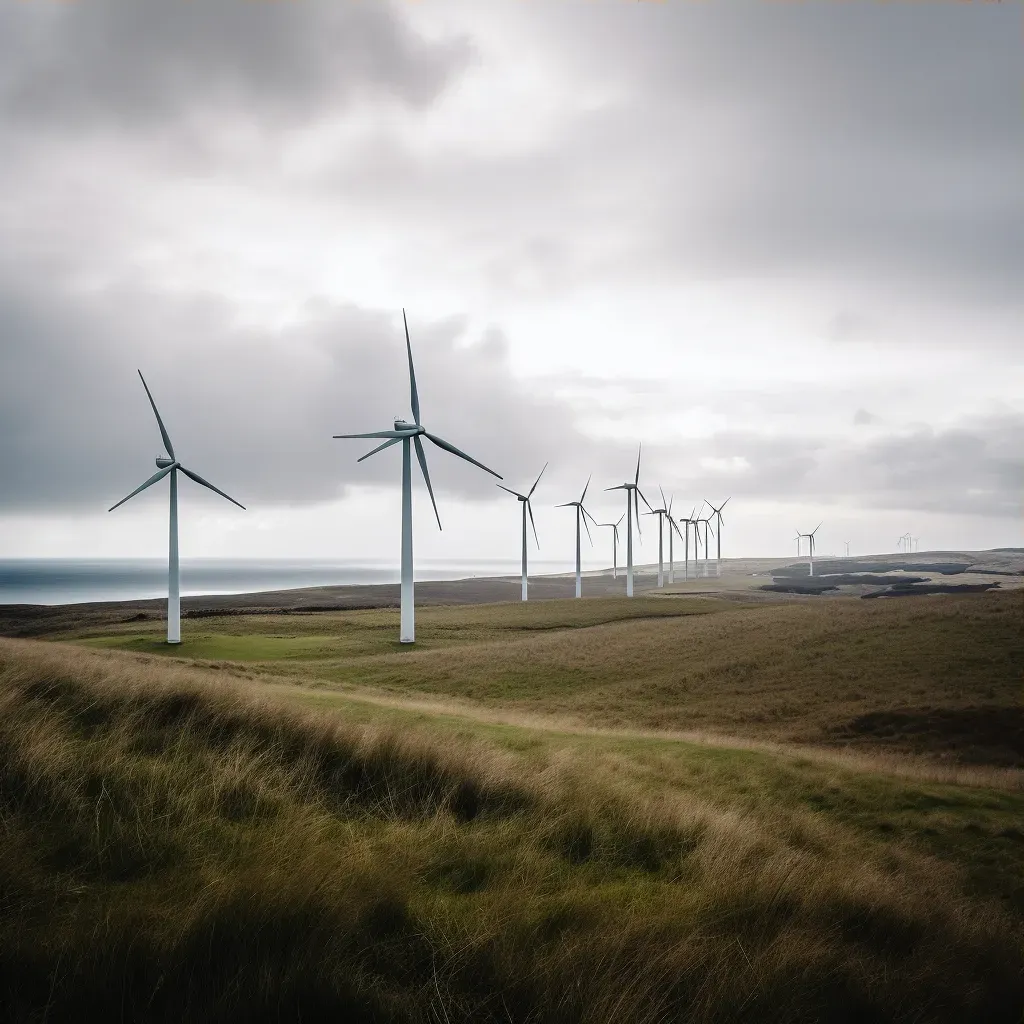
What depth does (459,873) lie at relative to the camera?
6.48 m

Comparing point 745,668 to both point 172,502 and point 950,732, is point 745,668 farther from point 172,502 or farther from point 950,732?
point 172,502

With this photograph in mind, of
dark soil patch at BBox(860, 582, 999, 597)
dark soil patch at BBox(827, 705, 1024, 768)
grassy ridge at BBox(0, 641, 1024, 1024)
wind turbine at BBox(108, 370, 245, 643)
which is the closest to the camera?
grassy ridge at BBox(0, 641, 1024, 1024)

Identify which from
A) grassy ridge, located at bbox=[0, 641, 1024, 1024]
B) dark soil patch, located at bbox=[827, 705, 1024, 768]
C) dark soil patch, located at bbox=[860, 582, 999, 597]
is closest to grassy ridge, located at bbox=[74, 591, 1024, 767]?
dark soil patch, located at bbox=[827, 705, 1024, 768]

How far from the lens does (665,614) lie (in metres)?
64.6

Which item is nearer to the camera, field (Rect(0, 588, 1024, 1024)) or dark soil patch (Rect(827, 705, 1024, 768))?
field (Rect(0, 588, 1024, 1024))

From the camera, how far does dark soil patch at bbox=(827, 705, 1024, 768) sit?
20.1 m

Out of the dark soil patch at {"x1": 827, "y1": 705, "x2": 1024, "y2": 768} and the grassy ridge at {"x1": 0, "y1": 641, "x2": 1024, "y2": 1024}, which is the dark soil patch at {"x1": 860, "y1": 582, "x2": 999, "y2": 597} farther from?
the grassy ridge at {"x1": 0, "y1": 641, "x2": 1024, "y2": 1024}

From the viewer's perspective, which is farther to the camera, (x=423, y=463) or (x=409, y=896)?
(x=423, y=463)

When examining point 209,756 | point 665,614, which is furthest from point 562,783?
point 665,614

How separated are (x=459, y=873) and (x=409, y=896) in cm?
92

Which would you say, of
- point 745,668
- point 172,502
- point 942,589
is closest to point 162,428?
point 172,502

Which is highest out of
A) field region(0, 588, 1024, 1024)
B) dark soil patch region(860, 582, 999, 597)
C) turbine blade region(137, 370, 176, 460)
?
turbine blade region(137, 370, 176, 460)

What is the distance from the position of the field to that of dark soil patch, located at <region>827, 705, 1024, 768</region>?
208 inches

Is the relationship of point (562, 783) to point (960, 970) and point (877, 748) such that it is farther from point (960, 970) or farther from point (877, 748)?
point (877, 748)
